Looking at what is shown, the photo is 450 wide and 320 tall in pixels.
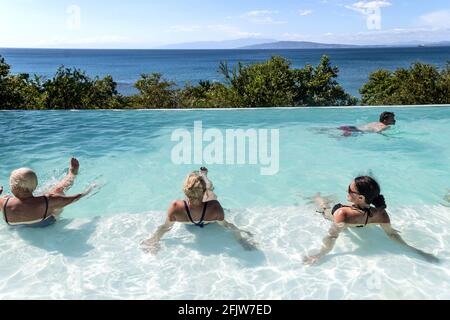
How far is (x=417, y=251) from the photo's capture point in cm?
426

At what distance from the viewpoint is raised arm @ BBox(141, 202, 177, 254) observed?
4.40 meters

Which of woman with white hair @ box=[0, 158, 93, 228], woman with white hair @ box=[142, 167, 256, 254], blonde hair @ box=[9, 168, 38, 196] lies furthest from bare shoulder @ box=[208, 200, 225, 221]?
blonde hair @ box=[9, 168, 38, 196]

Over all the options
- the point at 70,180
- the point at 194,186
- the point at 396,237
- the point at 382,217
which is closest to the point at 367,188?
the point at 382,217

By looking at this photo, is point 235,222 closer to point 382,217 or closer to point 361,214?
point 361,214

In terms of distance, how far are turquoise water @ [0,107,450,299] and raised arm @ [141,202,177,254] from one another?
0.13 metres

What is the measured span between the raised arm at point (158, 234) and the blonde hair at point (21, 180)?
147 centimetres

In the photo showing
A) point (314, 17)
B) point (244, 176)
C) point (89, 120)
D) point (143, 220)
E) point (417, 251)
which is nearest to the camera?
point (417, 251)

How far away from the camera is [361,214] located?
424 centimetres

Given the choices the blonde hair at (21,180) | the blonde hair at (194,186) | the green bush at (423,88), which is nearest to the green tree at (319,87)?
the green bush at (423,88)

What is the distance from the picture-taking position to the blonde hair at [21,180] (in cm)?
427

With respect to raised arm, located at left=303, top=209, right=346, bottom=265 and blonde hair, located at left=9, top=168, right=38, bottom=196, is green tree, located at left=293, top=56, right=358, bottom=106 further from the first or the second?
blonde hair, located at left=9, top=168, right=38, bottom=196

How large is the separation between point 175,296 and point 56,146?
637 cm

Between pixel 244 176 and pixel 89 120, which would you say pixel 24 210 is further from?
pixel 89 120

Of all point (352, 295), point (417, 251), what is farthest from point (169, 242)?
point (417, 251)
